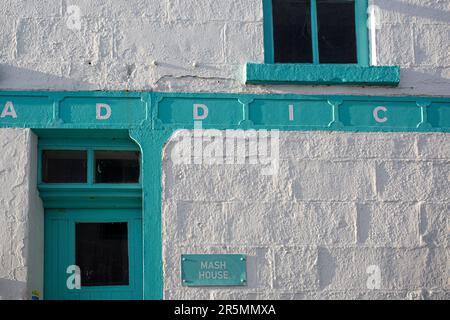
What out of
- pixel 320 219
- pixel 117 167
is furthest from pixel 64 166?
pixel 320 219

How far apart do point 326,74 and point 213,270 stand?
211 centimetres

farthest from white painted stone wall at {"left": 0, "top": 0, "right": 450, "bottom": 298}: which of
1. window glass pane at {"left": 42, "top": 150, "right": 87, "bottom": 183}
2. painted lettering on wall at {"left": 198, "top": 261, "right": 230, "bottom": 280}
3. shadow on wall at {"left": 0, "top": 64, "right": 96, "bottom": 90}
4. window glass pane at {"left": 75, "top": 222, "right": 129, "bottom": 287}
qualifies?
window glass pane at {"left": 75, "top": 222, "right": 129, "bottom": 287}

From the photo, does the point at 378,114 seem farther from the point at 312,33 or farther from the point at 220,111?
the point at 220,111

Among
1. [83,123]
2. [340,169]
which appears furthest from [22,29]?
[340,169]

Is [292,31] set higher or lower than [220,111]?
higher

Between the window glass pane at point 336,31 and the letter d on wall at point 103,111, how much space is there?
2.10 metres

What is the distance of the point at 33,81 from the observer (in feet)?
29.5

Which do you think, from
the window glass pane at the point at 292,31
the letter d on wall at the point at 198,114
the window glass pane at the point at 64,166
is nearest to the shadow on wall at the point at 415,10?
the window glass pane at the point at 292,31

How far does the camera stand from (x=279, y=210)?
891cm

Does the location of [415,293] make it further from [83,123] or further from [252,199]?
[83,123]

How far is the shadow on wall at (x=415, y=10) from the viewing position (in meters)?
9.45

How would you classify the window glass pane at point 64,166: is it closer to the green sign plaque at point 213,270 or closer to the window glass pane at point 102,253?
the window glass pane at point 102,253

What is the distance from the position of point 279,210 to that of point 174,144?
113cm
